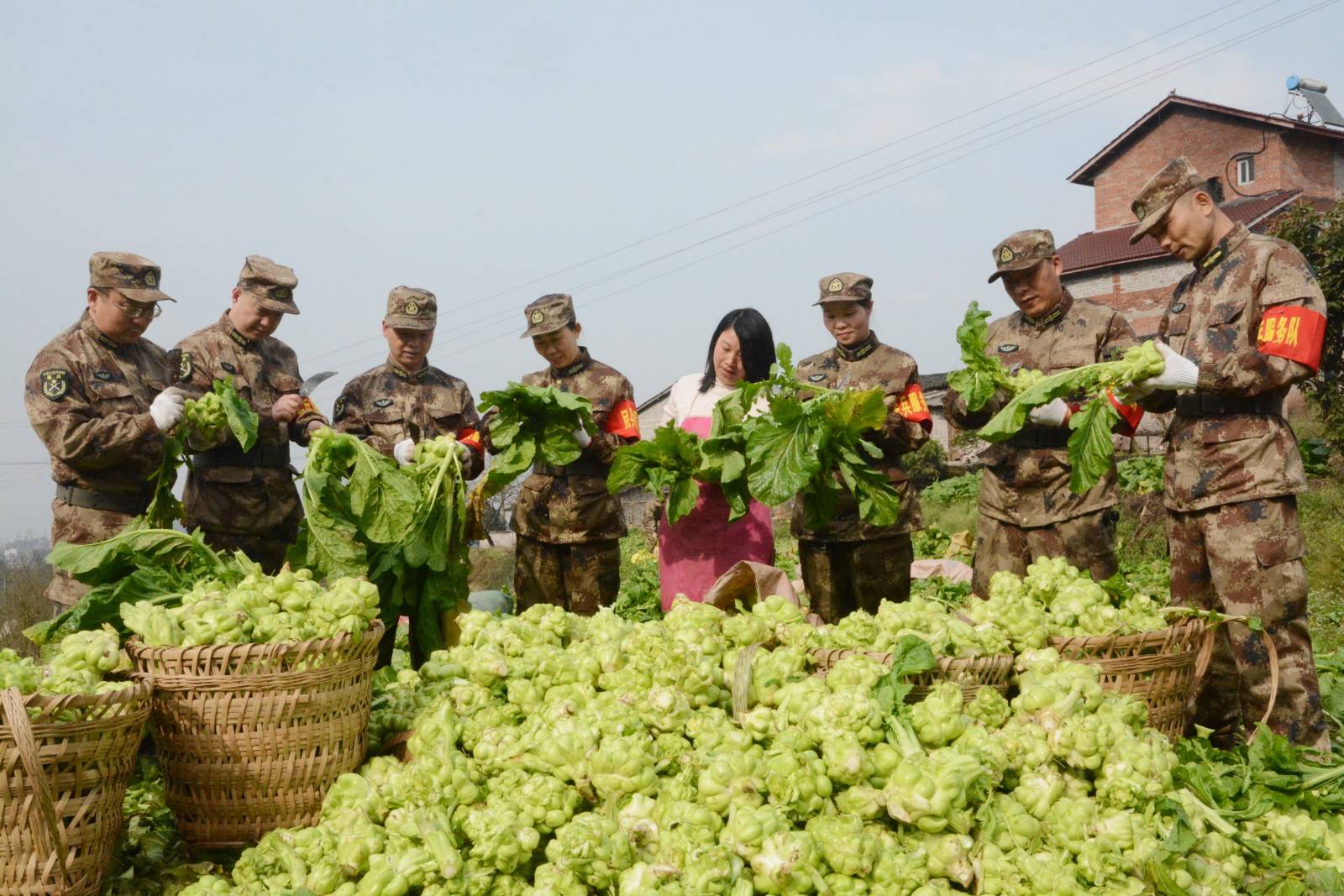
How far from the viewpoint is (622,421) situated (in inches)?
238

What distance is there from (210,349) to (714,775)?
455 centimetres

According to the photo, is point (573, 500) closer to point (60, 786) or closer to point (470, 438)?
point (470, 438)

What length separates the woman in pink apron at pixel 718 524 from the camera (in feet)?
16.4

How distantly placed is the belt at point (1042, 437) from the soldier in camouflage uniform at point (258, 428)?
386 centimetres

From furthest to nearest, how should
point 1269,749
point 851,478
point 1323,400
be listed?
point 1323,400, point 851,478, point 1269,749

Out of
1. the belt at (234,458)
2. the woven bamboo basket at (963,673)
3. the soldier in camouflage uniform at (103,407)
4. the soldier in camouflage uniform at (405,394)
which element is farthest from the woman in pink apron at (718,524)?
the soldier in camouflage uniform at (103,407)

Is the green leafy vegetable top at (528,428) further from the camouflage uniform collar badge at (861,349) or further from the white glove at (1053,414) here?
the white glove at (1053,414)

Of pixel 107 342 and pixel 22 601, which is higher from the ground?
pixel 107 342

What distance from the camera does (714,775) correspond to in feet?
8.38

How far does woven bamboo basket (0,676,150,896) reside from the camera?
2.28 meters

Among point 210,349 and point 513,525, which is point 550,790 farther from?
point 210,349

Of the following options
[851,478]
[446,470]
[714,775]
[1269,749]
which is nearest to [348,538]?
[446,470]

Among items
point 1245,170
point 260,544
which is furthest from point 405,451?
point 1245,170

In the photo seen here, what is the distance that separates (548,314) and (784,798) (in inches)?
155
